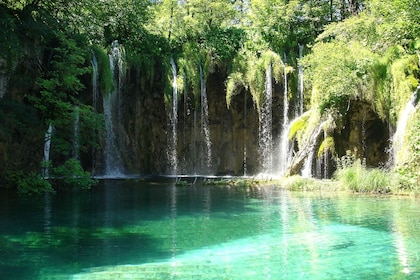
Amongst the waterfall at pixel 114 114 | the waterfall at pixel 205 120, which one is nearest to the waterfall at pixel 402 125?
the waterfall at pixel 205 120

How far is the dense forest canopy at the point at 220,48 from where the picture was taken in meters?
14.9

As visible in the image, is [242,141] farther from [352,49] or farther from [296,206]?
[296,206]

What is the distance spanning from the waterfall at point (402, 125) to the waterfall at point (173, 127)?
11.2m

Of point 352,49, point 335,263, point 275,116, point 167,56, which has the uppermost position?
point 167,56

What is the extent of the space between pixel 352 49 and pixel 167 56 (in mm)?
10288

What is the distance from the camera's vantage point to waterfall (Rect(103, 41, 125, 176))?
2241cm

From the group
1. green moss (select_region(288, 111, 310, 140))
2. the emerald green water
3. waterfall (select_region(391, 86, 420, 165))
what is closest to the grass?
waterfall (select_region(391, 86, 420, 165))

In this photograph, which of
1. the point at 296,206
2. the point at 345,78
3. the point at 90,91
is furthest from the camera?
the point at 90,91

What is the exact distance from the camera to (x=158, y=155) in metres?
24.1

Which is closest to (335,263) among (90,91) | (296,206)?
(296,206)

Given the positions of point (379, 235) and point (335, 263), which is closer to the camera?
point (335, 263)

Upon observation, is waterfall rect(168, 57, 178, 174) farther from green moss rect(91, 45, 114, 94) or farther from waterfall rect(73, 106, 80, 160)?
waterfall rect(73, 106, 80, 160)

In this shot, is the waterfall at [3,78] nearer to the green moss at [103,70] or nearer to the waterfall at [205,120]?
the green moss at [103,70]

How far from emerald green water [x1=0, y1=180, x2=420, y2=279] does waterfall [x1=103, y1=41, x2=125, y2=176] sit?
9.27m
